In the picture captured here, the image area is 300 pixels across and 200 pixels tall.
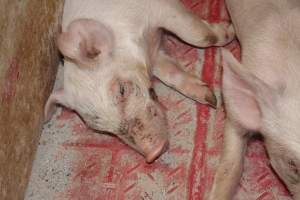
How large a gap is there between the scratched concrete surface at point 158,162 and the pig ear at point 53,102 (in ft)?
0.31

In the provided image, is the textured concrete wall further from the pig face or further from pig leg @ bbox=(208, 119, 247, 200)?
pig leg @ bbox=(208, 119, 247, 200)

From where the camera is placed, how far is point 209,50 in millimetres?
2891

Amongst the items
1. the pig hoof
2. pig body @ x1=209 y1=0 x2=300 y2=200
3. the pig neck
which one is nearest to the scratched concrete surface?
the pig hoof

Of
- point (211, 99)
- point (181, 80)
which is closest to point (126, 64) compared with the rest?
point (181, 80)

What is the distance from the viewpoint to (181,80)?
2.76 metres

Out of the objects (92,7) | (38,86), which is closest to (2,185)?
(38,86)

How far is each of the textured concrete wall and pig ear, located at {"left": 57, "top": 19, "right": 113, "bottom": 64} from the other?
19 centimetres

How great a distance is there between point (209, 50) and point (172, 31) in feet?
0.63

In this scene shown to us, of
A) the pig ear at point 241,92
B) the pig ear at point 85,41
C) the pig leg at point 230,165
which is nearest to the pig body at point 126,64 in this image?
the pig ear at point 85,41

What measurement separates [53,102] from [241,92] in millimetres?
898

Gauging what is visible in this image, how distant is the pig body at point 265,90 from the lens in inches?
80.5

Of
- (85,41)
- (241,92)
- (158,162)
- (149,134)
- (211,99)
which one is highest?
(241,92)

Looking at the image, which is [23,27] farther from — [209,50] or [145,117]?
[209,50]

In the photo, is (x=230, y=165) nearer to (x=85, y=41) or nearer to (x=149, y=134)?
(x=149, y=134)
